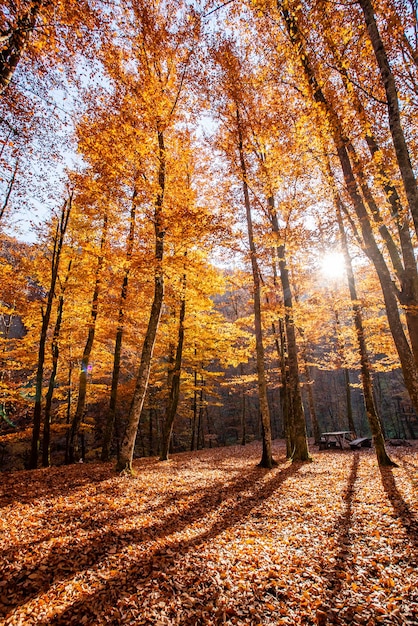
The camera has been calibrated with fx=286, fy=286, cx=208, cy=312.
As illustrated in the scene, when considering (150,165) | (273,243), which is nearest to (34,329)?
(150,165)

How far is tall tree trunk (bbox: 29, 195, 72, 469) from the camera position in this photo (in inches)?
424

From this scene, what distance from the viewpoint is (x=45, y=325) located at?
455 inches

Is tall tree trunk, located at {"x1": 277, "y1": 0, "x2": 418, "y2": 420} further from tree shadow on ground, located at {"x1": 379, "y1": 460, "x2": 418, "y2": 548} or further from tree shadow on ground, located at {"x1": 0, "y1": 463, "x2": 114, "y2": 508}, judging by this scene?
tree shadow on ground, located at {"x1": 0, "y1": 463, "x2": 114, "y2": 508}

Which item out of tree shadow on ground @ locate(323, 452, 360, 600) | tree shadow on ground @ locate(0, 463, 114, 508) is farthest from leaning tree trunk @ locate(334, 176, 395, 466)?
tree shadow on ground @ locate(0, 463, 114, 508)

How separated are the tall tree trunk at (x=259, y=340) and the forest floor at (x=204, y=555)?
10.4ft

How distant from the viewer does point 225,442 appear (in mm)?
36156

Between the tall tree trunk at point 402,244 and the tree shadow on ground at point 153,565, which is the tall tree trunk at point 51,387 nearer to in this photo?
the tree shadow on ground at point 153,565

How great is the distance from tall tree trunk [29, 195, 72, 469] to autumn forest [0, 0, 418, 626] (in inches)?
4.2

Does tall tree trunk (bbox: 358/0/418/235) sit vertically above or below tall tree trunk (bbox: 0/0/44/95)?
below

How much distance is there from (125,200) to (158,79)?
442 cm

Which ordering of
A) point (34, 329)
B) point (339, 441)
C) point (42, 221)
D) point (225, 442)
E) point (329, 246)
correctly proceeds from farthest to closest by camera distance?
point (225, 442) → point (339, 441) → point (34, 329) → point (42, 221) → point (329, 246)

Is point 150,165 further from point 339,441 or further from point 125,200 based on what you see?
point 339,441

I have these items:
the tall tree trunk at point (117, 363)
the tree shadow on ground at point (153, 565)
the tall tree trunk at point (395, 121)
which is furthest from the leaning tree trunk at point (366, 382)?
the tall tree trunk at point (117, 363)

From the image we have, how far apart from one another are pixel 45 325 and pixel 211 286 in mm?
7375
